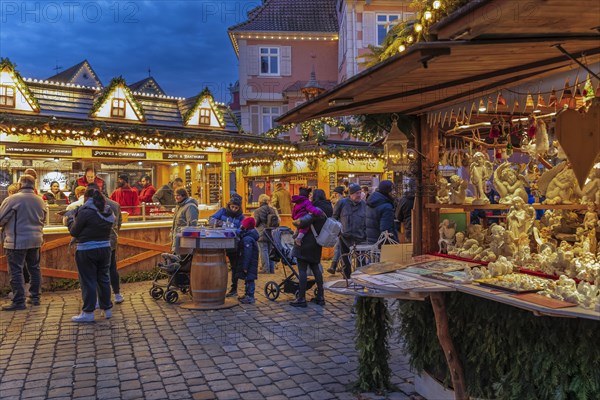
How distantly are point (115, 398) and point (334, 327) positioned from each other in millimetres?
3182

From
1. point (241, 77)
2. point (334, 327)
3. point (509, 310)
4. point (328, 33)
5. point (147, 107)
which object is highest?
point (328, 33)

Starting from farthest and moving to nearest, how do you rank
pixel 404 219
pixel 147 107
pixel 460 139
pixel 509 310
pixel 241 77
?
pixel 241 77
pixel 147 107
pixel 404 219
pixel 460 139
pixel 509 310

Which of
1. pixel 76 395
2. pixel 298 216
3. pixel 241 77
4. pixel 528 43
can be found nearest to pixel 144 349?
pixel 76 395

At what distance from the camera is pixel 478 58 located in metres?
3.30

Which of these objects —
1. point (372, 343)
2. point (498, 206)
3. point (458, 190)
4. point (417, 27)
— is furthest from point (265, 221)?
point (417, 27)

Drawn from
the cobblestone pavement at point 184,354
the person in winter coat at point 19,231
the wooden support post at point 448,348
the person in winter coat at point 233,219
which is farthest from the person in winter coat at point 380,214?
the person in winter coat at point 19,231

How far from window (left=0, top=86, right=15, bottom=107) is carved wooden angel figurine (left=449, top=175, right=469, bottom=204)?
1017 centimetres

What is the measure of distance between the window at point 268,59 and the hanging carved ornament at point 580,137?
28438 millimetres

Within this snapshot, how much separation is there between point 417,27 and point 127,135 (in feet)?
31.3

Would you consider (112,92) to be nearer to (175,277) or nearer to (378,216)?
(175,277)

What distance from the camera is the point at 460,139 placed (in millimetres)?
6266

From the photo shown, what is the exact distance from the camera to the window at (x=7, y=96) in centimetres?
1170

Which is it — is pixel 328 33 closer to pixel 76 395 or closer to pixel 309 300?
pixel 309 300

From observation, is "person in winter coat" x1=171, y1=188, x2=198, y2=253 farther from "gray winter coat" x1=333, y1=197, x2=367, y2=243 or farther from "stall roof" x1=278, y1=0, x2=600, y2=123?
"stall roof" x1=278, y1=0, x2=600, y2=123
